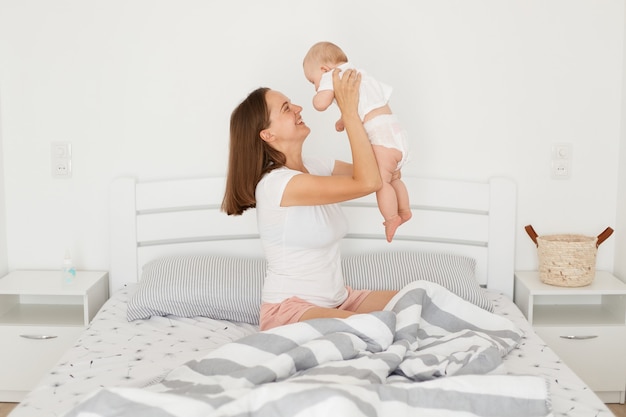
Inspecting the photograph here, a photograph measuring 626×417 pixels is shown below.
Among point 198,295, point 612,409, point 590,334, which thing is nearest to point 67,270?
point 198,295

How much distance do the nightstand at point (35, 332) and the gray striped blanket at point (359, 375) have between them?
1.12 metres

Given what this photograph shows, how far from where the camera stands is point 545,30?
3.10 m

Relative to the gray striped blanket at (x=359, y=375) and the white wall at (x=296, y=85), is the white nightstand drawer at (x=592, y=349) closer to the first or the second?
the white wall at (x=296, y=85)

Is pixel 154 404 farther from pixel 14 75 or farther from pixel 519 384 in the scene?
pixel 14 75

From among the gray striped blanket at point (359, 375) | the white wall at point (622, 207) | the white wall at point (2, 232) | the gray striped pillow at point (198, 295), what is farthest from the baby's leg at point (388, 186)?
the white wall at point (2, 232)

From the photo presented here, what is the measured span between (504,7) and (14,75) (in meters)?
1.97

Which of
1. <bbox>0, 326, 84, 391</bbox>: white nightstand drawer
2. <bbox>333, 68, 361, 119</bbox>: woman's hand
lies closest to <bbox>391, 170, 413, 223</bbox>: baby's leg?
<bbox>333, 68, 361, 119</bbox>: woman's hand

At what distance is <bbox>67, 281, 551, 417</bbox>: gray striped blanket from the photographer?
157 centimetres

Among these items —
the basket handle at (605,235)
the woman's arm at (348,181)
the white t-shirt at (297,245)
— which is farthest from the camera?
the basket handle at (605,235)

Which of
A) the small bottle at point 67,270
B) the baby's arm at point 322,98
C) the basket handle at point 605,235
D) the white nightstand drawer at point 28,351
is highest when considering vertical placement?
the baby's arm at point 322,98

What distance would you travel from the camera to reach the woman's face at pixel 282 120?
2.31m

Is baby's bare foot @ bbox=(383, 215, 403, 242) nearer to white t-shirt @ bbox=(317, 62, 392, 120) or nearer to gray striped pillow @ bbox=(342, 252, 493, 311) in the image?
white t-shirt @ bbox=(317, 62, 392, 120)

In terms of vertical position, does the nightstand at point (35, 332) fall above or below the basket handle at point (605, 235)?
below

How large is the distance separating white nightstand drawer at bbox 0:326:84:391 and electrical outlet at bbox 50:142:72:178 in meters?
0.64
